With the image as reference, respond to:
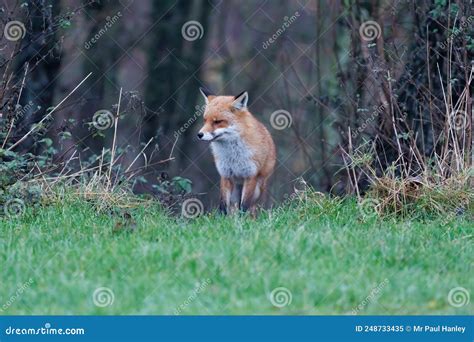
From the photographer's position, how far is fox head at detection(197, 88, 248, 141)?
1057 cm

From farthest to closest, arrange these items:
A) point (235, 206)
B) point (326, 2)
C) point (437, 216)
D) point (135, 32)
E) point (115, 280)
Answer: point (135, 32) < point (326, 2) < point (235, 206) < point (437, 216) < point (115, 280)

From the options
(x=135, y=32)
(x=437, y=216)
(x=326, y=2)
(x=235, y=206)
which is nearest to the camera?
(x=437, y=216)

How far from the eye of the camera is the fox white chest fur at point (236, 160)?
10625 millimetres

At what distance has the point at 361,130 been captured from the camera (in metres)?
12.0

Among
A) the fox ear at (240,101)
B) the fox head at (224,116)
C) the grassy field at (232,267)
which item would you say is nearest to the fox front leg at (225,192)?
the fox head at (224,116)

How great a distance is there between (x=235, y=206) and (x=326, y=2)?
5.68 meters

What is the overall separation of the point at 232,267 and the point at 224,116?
3.98m

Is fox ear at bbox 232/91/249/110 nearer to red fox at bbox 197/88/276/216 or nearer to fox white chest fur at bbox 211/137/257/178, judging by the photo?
red fox at bbox 197/88/276/216

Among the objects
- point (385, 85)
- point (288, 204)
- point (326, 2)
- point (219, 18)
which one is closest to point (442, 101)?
point (385, 85)

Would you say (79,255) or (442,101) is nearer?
(79,255)

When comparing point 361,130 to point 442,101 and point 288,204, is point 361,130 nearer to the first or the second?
point 442,101

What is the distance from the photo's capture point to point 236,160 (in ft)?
34.9

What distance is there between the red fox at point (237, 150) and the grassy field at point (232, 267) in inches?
67.9

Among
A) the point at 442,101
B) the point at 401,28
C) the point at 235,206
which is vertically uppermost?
the point at 401,28
